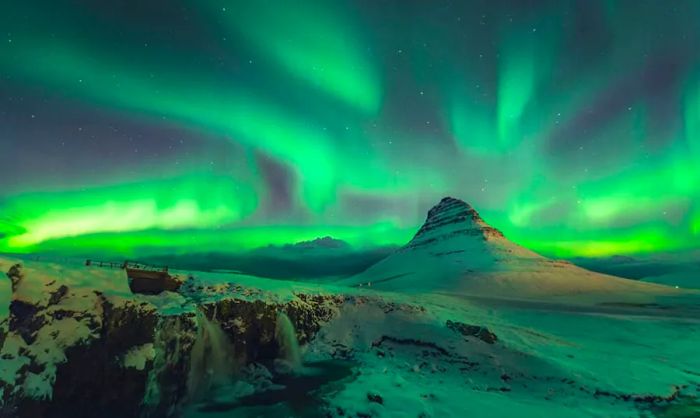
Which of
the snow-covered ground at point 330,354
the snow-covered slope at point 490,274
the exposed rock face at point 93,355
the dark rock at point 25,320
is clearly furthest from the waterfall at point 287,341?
the snow-covered slope at point 490,274

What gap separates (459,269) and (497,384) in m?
112

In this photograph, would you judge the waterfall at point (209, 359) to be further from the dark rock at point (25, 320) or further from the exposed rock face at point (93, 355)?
the dark rock at point (25, 320)

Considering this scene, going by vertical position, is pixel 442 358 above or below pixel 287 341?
below

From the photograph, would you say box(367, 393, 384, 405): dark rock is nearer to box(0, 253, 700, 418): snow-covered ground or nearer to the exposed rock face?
box(0, 253, 700, 418): snow-covered ground

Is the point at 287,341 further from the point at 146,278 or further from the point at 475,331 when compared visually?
the point at 475,331

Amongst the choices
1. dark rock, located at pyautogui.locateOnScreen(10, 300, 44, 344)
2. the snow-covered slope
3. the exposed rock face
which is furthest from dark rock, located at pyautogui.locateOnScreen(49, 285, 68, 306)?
the snow-covered slope

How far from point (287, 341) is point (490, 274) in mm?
101199

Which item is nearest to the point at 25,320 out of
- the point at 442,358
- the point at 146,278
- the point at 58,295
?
the point at 58,295

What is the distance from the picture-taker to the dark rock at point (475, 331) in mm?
25392

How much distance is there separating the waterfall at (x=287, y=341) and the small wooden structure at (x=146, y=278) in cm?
646

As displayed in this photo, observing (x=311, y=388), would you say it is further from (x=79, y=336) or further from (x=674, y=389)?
(x=674, y=389)

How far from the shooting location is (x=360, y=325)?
27.6 meters

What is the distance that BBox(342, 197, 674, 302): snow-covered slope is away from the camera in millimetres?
93000

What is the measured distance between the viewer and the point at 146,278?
64.3 feet
